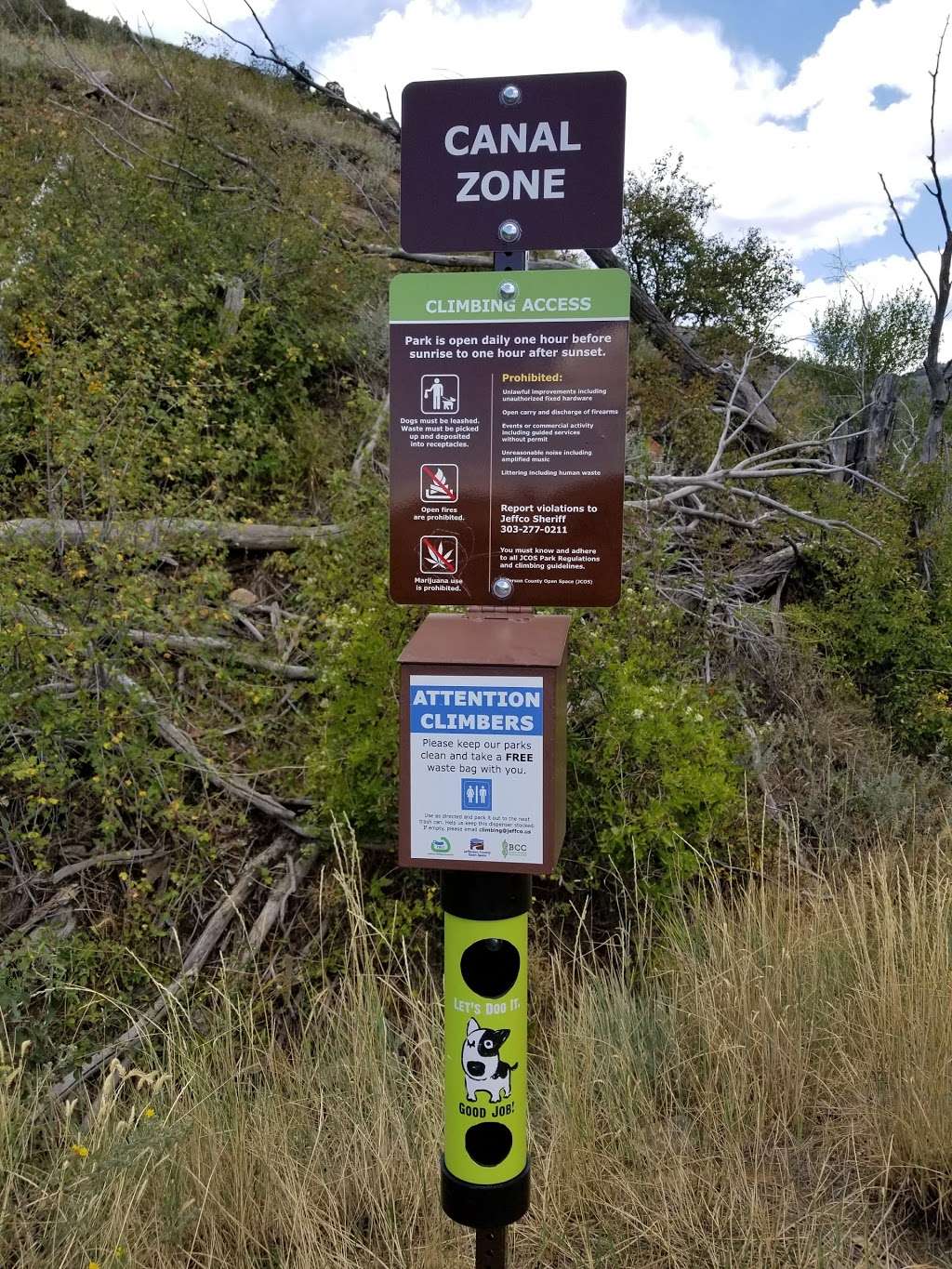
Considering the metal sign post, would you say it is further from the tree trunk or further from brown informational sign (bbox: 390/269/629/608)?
the tree trunk

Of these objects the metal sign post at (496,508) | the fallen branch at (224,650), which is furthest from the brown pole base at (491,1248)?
the fallen branch at (224,650)

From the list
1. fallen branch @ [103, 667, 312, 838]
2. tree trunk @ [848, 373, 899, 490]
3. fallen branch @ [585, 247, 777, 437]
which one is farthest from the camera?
fallen branch @ [585, 247, 777, 437]

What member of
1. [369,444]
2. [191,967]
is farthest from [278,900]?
[369,444]

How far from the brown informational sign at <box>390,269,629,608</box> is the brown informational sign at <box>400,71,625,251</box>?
0.16m

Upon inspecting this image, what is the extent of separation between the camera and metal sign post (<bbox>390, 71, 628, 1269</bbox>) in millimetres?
1710

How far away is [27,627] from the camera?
362 cm

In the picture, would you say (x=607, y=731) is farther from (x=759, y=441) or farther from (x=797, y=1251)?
(x=759, y=441)

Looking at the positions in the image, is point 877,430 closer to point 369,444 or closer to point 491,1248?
point 369,444

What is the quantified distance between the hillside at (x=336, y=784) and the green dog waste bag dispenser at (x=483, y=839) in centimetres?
48

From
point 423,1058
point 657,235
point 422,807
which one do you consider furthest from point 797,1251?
point 657,235

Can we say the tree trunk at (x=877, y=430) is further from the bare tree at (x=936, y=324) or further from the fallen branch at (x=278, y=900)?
the fallen branch at (x=278, y=900)

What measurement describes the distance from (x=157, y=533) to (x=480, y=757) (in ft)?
10.6

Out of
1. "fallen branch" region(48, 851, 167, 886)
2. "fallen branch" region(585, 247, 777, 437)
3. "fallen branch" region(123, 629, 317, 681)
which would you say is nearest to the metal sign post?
"fallen branch" region(48, 851, 167, 886)

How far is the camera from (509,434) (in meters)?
1.87
